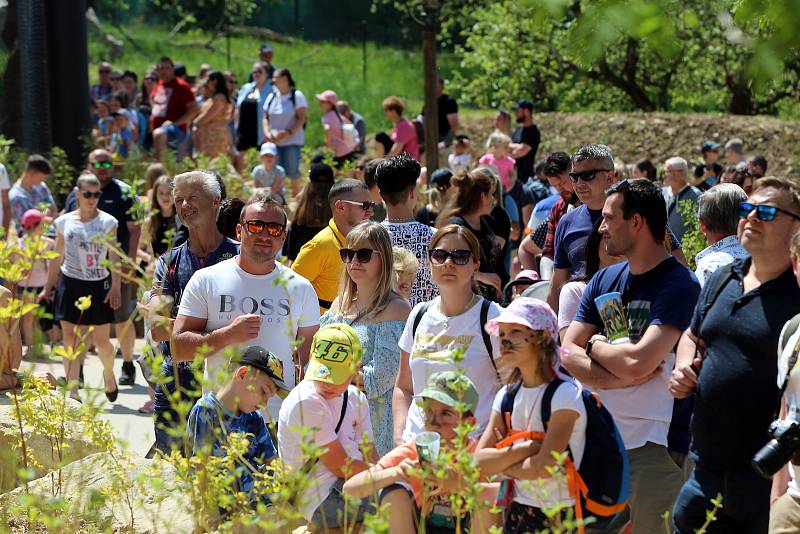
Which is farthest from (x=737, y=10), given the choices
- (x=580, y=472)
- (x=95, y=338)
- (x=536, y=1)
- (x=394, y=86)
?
(x=394, y=86)

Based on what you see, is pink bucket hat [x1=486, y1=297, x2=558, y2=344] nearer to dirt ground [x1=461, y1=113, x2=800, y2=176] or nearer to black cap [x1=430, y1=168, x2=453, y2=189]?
black cap [x1=430, y1=168, x2=453, y2=189]

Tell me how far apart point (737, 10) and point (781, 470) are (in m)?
1.74

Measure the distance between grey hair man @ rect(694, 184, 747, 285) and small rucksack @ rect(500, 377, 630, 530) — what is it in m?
1.63

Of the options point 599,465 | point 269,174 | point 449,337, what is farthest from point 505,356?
point 269,174

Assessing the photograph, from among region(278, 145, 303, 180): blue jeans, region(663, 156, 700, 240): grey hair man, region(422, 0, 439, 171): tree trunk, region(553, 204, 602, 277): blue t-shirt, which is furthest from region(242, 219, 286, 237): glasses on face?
region(278, 145, 303, 180): blue jeans

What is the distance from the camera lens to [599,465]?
4.07m

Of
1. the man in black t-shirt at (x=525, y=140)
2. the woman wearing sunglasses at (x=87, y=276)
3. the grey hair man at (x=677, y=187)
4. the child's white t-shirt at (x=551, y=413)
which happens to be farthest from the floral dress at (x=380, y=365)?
the man in black t-shirt at (x=525, y=140)

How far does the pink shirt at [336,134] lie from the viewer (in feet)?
55.3

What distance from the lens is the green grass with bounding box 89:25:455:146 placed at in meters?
29.4

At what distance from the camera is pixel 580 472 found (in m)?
4.07

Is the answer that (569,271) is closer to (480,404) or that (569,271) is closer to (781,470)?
(480,404)

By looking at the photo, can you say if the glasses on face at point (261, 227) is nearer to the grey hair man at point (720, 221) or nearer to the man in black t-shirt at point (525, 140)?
the grey hair man at point (720, 221)

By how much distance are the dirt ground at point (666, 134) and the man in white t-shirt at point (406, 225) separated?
52.3 feet

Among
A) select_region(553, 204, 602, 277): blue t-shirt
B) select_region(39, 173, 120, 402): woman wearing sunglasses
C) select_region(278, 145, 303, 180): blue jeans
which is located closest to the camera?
select_region(553, 204, 602, 277): blue t-shirt
